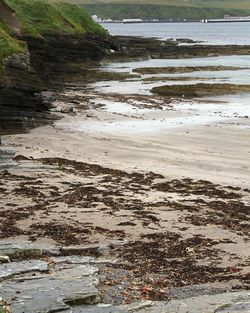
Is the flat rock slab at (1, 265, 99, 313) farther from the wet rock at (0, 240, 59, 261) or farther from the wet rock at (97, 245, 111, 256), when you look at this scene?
the wet rock at (97, 245, 111, 256)

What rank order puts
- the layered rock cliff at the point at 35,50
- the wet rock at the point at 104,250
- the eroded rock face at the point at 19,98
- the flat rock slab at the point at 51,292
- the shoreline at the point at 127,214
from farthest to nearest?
the layered rock cliff at the point at 35,50, the eroded rock face at the point at 19,98, the wet rock at the point at 104,250, the shoreline at the point at 127,214, the flat rock slab at the point at 51,292

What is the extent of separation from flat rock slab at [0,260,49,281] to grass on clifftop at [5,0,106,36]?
1575 inches

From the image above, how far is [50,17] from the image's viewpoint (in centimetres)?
5800

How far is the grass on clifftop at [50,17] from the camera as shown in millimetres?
52634

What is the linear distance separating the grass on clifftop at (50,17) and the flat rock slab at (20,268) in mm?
40014

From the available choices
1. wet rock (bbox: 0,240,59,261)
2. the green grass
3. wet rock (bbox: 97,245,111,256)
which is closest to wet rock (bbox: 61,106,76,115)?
the green grass

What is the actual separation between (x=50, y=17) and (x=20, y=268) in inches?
2074

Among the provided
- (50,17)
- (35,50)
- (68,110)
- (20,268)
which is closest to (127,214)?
(20,268)

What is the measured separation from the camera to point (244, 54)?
6756 cm

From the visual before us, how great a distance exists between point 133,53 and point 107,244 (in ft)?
194

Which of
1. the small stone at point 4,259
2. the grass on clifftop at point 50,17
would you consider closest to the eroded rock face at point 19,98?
the small stone at point 4,259

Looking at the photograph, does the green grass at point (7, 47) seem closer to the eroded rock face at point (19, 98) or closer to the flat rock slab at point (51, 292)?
the eroded rock face at point (19, 98)

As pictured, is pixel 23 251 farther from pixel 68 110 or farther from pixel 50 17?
pixel 50 17

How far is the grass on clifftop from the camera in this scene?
173 ft
